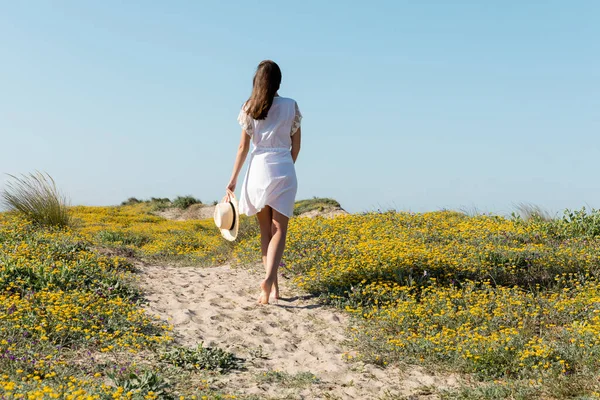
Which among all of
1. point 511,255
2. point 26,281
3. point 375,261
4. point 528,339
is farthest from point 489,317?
point 26,281

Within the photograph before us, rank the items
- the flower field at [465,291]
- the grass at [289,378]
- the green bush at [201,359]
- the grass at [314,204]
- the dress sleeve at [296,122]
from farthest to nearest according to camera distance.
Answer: the grass at [314,204]
the dress sleeve at [296,122]
the flower field at [465,291]
the green bush at [201,359]
the grass at [289,378]

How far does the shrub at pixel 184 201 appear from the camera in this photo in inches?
1036

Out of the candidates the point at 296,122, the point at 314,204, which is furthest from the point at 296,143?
the point at 314,204

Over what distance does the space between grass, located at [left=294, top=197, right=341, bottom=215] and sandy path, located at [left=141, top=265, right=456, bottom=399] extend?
11.5 metres

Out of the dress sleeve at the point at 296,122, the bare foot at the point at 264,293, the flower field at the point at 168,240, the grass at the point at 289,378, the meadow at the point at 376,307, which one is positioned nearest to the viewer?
the meadow at the point at 376,307

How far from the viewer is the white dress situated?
712 centimetres

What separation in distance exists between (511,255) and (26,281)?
7.19m

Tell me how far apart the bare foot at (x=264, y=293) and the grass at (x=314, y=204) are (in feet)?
42.5

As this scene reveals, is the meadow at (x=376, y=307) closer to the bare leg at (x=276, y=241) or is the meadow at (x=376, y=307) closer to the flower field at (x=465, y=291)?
the flower field at (x=465, y=291)

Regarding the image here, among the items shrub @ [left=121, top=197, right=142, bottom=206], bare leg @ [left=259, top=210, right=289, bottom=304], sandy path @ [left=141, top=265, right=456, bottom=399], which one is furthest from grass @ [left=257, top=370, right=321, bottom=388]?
shrub @ [left=121, top=197, right=142, bottom=206]

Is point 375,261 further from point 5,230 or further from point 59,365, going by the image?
Result: point 5,230

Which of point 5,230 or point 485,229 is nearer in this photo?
point 5,230

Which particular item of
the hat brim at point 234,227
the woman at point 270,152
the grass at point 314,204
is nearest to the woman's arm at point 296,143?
the woman at point 270,152

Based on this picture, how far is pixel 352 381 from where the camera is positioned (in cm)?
527
